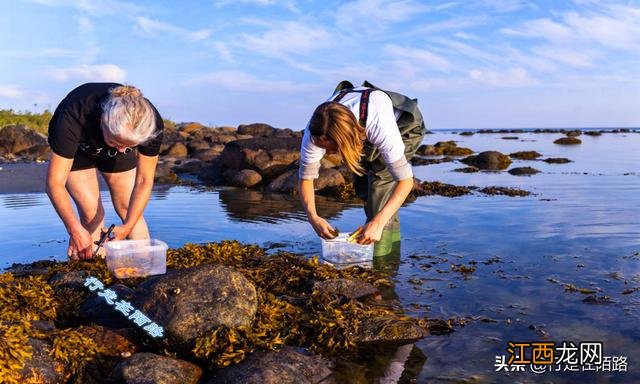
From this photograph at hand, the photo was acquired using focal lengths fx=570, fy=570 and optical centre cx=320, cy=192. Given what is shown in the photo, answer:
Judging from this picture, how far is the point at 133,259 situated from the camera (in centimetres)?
454

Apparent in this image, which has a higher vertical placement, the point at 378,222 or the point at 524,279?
the point at 378,222

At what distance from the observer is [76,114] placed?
4.28m

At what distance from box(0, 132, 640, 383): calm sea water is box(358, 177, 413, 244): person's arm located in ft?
1.98

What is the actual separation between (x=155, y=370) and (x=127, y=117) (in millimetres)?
1750

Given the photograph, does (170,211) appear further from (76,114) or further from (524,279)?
(524,279)

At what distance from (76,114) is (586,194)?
9.53 metres

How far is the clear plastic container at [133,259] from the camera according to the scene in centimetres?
448

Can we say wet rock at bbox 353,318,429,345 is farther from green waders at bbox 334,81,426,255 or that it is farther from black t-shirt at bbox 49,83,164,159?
black t-shirt at bbox 49,83,164,159

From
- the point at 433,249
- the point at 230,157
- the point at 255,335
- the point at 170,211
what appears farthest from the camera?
the point at 230,157

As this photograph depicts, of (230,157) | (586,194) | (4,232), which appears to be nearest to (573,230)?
(586,194)

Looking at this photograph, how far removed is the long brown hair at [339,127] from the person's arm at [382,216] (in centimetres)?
57

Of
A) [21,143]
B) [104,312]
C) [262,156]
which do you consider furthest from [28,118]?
[104,312]

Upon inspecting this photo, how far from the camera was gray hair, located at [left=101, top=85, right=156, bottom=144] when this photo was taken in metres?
3.90

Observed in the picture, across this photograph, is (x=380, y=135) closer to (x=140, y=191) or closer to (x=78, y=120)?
(x=140, y=191)
